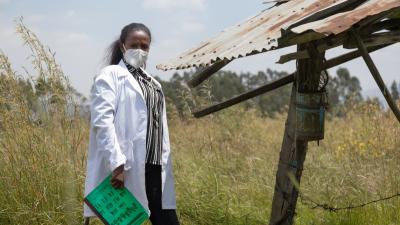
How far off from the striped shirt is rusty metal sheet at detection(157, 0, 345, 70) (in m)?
0.17

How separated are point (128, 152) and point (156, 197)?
38 centimetres

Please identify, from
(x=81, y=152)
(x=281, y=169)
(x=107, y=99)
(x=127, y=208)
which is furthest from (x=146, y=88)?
(x=81, y=152)

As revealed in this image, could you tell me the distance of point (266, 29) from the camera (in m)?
3.08

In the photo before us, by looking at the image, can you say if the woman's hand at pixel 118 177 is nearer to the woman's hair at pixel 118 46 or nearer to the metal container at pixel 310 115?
the woman's hair at pixel 118 46

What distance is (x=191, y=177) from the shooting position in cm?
545

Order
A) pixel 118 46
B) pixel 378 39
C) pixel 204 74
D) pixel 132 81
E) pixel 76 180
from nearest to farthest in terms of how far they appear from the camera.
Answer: pixel 378 39 → pixel 132 81 → pixel 118 46 → pixel 204 74 → pixel 76 180

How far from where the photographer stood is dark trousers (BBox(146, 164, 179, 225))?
12.0 ft

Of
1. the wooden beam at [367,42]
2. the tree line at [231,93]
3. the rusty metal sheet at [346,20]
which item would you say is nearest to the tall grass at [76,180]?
the tree line at [231,93]

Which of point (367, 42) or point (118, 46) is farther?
point (118, 46)

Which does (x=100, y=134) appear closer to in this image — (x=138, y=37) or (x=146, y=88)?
(x=146, y=88)

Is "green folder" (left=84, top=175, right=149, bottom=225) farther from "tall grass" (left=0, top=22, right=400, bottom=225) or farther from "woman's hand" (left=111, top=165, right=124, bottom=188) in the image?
"tall grass" (left=0, top=22, right=400, bottom=225)

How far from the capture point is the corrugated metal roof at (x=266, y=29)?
235 cm

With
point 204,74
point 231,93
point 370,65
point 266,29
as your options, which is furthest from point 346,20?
point 231,93

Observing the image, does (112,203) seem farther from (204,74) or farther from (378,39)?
(378,39)
